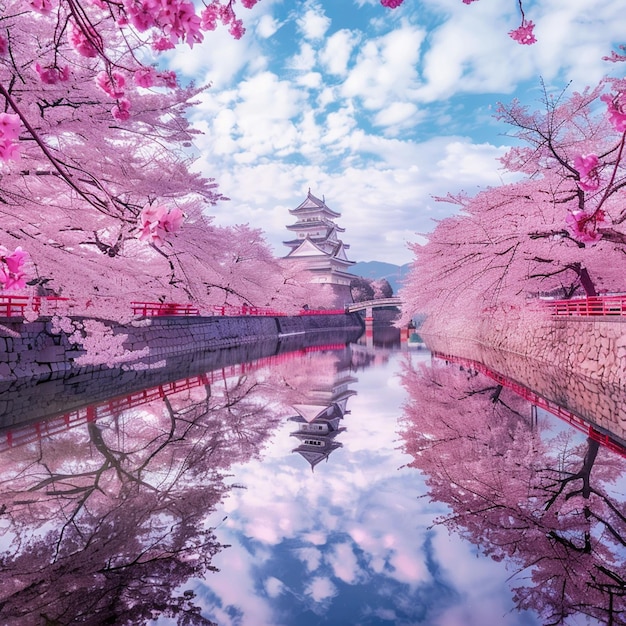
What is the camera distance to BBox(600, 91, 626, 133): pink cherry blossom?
2338 millimetres

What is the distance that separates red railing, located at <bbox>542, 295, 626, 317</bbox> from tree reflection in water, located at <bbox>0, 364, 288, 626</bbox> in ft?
23.3

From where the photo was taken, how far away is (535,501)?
304cm

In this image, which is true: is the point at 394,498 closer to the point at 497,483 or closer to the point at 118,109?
the point at 497,483

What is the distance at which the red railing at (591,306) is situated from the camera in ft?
27.2

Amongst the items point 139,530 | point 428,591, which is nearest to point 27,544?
point 139,530

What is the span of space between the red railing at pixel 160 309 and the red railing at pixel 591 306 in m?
10.9

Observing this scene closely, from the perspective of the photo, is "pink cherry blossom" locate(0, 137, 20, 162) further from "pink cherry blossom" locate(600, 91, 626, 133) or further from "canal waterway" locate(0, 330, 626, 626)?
"pink cherry blossom" locate(600, 91, 626, 133)

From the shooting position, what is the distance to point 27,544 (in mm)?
2527

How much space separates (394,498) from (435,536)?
626 millimetres

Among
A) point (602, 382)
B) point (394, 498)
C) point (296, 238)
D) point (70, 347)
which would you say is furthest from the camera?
point (296, 238)

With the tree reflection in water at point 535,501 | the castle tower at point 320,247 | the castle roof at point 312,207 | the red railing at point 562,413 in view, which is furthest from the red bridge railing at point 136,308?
the castle roof at point 312,207

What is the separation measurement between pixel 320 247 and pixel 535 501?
145ft

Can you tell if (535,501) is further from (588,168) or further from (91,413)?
(91,413)

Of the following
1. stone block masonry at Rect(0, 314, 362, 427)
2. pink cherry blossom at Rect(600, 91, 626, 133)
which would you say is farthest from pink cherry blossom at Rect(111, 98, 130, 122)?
A: stone block masonry at Rect(0, 314, 362, 427)
